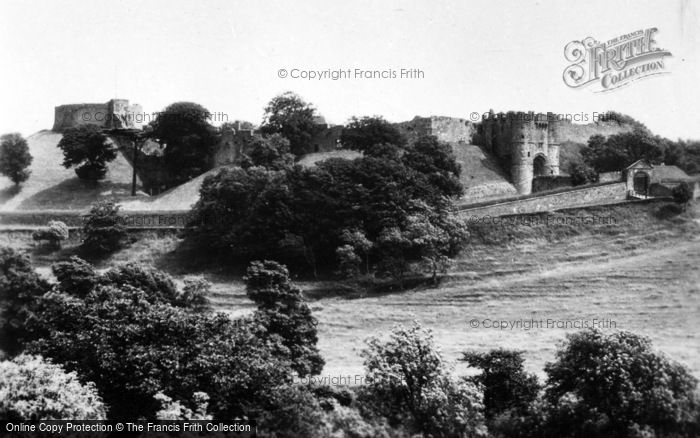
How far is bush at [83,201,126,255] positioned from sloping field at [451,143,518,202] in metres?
22.0

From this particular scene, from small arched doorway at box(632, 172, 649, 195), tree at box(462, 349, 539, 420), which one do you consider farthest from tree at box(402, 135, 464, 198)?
tree at box(462, 349, 539, 420)

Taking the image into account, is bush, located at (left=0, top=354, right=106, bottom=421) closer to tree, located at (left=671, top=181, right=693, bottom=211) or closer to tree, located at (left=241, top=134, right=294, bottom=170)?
tree, located at (left=241, top=134, right=294, bottom=170)

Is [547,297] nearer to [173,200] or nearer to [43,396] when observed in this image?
[43,396]

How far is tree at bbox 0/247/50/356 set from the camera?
43969 millimetres

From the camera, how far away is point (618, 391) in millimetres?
28953

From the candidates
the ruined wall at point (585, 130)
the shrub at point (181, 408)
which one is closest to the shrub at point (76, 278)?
the shrub at point (181, 408)

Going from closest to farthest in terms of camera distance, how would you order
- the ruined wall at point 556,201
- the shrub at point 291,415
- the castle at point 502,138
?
the shrub at point 291,415 → the ruined wall at point 556,201 → the castle at point 502,138

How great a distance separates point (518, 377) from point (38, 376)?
1559cm

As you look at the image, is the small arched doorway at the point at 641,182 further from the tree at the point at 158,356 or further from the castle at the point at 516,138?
the tree at the point at 158,356

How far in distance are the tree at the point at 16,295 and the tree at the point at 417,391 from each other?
62.6 feet

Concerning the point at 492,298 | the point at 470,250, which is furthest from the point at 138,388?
the point at 470,250

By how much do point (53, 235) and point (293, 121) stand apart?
20466 mm

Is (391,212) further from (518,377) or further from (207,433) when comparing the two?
(207,433)

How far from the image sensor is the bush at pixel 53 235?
2335 inches
